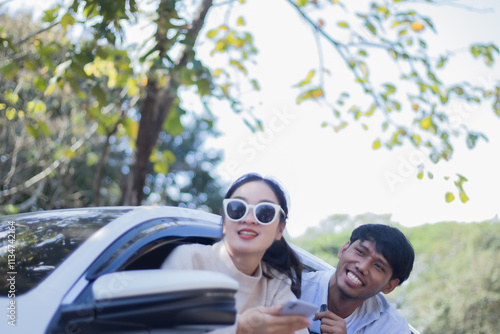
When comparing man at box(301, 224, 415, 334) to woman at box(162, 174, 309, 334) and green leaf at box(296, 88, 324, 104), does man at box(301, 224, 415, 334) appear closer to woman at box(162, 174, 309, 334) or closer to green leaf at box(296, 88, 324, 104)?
woman at box(162, 174, 309, 334)

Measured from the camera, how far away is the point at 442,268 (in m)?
11.8

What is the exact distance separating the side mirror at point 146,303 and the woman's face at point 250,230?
0.40 meters

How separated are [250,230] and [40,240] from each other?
2.26 ft

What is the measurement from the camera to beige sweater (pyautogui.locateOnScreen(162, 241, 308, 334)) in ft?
5.97

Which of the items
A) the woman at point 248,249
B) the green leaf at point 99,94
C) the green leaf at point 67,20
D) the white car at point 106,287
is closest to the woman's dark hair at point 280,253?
the woman at point 248,249

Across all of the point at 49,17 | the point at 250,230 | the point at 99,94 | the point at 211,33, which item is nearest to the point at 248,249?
the point at 250,230

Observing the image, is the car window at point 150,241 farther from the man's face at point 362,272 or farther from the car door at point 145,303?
the man's face at point 362,272

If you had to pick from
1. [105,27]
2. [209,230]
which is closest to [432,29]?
[105,27]

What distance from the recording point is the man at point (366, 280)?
2422 mm

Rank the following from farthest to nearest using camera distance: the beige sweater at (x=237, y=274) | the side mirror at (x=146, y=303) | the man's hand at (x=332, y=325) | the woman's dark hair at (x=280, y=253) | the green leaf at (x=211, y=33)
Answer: the green leaf at (x=211, y=33)
the man's hand at (x=332, y=325)
the woman's dark hair at (x=280, y=253)
the beige sweater at (x=237, y=274)
the side mirror at (x=146, y=303)

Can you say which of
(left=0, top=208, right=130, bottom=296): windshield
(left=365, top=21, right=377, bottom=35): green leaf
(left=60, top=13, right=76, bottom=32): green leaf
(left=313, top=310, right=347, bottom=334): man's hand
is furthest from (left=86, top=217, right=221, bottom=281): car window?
(left=365, top=21, right=377, bottom=35): green leaf

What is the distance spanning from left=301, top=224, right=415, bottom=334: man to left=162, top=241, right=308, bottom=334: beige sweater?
404 millimetres

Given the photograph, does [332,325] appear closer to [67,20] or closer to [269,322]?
[269,322]

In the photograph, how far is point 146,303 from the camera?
142 centimetres
